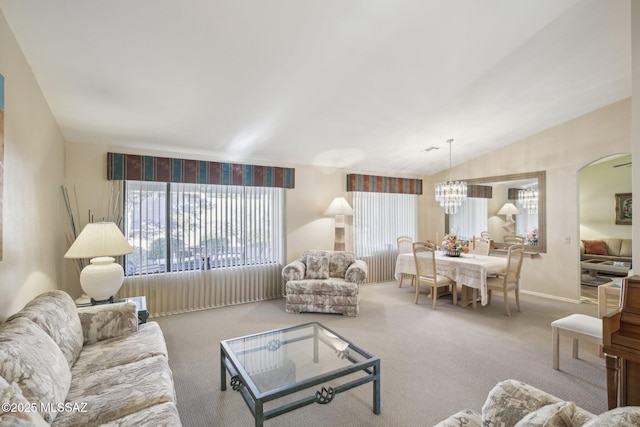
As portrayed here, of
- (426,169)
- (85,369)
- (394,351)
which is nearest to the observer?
(85,369)

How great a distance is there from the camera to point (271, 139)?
416 cm

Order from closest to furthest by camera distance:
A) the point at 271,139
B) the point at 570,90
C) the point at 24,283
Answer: the point at 24,283 < the point at 570,90 < the point at 271,139

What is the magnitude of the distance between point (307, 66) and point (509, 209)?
4.81 m

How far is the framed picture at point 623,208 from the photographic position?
5738 millimetres

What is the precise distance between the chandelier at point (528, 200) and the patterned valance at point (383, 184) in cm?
188

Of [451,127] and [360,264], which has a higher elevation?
[451,127]

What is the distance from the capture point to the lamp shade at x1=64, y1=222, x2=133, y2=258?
2.55 metres

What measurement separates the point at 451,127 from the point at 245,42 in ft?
10.7

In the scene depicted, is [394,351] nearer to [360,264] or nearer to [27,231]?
[360,264]

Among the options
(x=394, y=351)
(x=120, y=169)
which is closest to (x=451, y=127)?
(x=394, y=351)

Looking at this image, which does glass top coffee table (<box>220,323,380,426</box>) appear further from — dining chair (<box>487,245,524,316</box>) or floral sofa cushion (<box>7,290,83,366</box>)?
dining chair (<box>487,245,524,316</box>)

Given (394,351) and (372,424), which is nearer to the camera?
(372,424)

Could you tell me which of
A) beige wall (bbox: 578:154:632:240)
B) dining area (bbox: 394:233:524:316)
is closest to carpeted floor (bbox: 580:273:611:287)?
beige wall (bbox: 578:154:632:240)

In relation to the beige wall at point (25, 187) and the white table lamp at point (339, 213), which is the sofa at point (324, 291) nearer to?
the white table lamp at point (339, 213)
